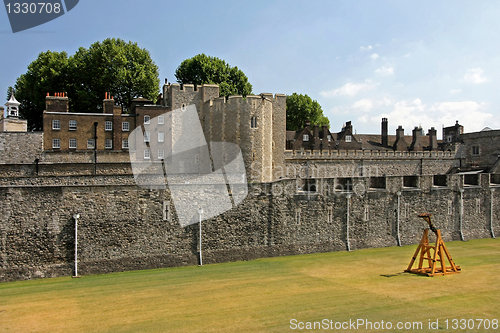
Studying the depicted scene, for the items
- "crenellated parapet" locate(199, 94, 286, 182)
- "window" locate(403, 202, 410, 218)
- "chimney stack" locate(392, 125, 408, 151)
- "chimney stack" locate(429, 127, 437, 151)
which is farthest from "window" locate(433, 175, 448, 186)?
"chimney stack" locate(429, 127, 437, 151)

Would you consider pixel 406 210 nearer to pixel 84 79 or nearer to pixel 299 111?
pixel 84 79

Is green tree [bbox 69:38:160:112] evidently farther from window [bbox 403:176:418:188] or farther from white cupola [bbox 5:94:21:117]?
window [bbox 403:176:418:188]

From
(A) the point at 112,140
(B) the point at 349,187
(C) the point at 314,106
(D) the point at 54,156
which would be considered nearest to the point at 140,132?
(A) the point at 112,140

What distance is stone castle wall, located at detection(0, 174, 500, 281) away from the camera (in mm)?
15766

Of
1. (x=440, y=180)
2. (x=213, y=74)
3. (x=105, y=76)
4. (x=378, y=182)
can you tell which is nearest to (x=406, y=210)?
(x=378, y=182)

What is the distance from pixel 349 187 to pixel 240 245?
21.4ft

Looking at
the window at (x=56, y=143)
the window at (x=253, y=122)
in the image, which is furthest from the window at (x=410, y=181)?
the window at (x=56, y=143)

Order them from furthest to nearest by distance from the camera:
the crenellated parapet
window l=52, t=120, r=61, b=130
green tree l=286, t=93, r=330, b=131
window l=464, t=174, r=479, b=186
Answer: green tree l=286, t=93, r=330, b=131, window l=52, t=120, r=61, b=130, the crenellated parapet, window l=464, t=174, r=479, b=186

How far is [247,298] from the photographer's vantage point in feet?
42.5

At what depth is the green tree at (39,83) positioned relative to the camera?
38219 mm

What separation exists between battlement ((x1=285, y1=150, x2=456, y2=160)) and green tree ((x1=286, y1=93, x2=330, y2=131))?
14965 millimetres

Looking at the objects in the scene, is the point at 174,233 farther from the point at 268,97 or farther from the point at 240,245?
the point at 268,97

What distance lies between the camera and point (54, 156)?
2872 centimetres

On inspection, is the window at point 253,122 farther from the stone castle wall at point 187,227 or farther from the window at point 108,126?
the window at point 108,126
